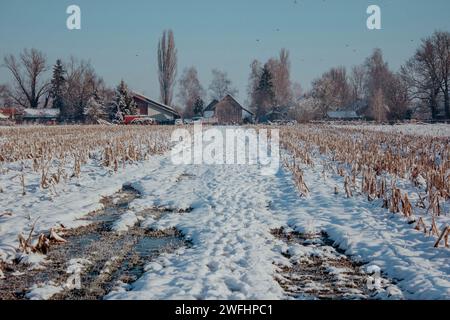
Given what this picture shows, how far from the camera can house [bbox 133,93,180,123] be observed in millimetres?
71625

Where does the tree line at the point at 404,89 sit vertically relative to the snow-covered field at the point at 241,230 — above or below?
above

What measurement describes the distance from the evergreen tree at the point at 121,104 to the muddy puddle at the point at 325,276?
196ft

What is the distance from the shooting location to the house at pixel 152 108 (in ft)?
235

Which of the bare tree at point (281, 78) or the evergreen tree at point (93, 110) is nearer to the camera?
the evergreen tree at point (93, 110)

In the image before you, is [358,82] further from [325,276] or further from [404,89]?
[325,276]

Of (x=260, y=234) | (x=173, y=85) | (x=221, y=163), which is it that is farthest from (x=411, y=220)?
(x=173, y=85)

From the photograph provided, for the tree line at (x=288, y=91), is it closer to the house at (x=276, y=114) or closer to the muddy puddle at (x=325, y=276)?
the house at (x=276, y=114)

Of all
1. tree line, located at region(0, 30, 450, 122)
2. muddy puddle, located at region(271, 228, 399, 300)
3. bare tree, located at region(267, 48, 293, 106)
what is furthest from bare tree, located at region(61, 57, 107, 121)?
muddy puddle, located at region(271, 228, 399, 300)

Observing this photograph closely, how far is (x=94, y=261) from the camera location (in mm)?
5145

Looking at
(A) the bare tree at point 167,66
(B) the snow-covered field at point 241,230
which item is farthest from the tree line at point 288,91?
(B) the snow-covered field at point 241,230

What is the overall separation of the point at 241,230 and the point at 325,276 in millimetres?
1902

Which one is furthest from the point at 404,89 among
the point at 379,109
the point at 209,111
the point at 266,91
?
the point at 209,111

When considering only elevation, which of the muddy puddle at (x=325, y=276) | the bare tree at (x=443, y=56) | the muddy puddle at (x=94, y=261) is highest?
the bare tree at (x=443, y=56)
